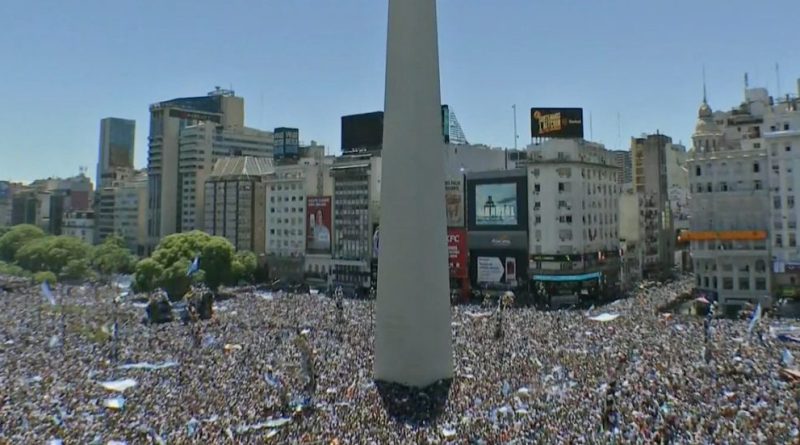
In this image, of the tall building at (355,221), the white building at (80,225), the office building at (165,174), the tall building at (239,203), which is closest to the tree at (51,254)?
the tall building at (239,203)

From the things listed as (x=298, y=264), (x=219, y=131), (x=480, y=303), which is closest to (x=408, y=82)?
(x=480, y=303)

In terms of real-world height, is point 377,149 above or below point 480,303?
above

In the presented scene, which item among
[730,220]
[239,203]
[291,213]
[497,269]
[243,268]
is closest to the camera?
[730,220]

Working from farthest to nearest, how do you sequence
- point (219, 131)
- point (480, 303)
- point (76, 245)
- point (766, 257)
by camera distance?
point (219, 131), point (76, 245), point (480, 303), point (766, 257)

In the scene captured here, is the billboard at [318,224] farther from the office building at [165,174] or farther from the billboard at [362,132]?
the office building at [165,174]

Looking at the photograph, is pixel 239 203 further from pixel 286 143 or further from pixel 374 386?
pixel 374 386

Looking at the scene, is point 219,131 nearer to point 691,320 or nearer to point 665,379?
point 691,320

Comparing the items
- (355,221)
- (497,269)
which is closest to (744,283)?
(497,269)
